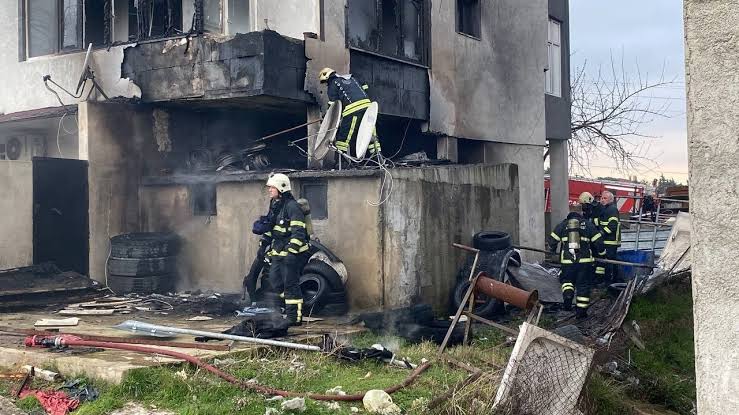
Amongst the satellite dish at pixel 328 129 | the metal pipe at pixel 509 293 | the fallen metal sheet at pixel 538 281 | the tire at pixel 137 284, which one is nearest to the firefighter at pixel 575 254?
the fallen metal sheet at pixel 538 281

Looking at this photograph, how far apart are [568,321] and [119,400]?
752 centimetres

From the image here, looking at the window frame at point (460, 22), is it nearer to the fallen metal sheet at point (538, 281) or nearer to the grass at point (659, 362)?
the fallen metal sheet at point (538, 281)

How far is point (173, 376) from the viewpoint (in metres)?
6.06

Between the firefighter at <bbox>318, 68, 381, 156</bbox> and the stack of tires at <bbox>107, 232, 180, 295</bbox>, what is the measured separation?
3.52 m

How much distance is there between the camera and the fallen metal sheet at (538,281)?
12.4 m

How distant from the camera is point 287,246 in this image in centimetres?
941

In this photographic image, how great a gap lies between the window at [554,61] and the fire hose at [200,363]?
52.2ft

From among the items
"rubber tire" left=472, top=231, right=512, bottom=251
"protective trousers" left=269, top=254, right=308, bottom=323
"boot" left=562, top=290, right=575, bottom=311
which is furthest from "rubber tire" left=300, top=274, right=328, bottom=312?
"boot" left=562, top=290, right=575, bottom=311

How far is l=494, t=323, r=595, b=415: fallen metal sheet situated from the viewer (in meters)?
5.80

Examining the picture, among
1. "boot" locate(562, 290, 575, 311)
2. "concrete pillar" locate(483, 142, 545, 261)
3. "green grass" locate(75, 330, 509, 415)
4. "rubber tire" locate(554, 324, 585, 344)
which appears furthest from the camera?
"concrete pillar" locate(483, 142, 545, 261)

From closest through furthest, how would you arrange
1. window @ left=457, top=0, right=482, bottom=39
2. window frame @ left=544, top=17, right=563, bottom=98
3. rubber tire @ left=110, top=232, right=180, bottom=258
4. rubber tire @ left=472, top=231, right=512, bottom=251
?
rubber tire @ left=110, top=232, right=180, bottom=258
rubber tire @ left=472, top=231, right=512, bottom=251
window @ left=457, top=0, right=482, bottom=39
window frame @ left=544, top=17, right=563, bottom=98

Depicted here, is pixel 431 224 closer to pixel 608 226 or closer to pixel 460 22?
pixel 608 226

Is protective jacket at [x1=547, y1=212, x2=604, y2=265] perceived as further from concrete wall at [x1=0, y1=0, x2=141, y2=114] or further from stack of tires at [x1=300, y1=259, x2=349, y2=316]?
concrete wall at [x1=0, y1=0, x2=141, y2=114]

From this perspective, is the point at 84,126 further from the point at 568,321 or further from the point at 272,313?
the point at 568,321
